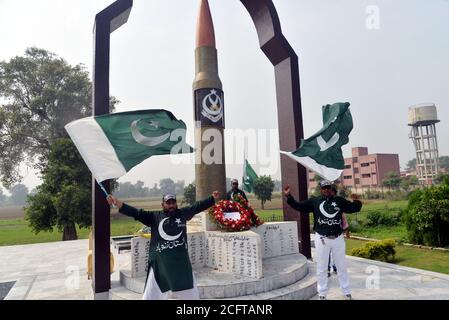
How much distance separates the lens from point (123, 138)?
4.79m

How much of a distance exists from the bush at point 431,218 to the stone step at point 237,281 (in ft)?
24.0

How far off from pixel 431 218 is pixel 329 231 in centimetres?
879

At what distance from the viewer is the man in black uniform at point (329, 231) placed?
17.2ft

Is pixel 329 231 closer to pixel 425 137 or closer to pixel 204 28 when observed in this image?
pixel 204 28

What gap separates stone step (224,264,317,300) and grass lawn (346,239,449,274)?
4.66 meters

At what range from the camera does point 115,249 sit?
513 inches

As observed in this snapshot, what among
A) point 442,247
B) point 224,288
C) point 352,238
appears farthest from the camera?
point 352,238

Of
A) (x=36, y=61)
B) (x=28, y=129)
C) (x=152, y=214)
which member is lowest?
(x=152, y=214)

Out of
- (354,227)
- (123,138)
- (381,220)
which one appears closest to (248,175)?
(123,138)

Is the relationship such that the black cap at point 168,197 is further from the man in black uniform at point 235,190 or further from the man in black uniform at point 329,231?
the man in black uniform at point 235,190

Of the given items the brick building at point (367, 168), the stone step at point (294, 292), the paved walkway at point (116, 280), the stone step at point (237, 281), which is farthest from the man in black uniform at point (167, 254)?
the brick building at point (367, 168)
